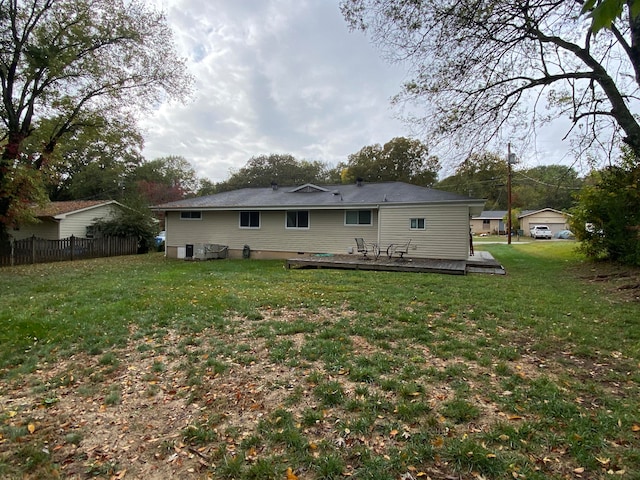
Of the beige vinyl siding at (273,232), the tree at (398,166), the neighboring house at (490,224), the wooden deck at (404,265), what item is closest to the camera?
the wooden deck at (404,265)

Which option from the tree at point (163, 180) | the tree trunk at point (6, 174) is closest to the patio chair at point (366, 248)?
the tree trunk at point (6, 174)

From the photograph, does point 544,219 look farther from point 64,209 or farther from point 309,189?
point 64,209

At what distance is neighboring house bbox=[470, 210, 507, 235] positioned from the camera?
149 feet

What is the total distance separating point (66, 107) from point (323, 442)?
17.6 m

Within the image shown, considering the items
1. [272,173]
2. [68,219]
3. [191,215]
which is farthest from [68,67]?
[272,173]

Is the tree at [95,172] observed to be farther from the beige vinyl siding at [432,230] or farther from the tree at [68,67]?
the beige vinyl siding at [432,230]

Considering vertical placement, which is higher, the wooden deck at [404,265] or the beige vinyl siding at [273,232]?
the beige vinyl siding at [273,232]

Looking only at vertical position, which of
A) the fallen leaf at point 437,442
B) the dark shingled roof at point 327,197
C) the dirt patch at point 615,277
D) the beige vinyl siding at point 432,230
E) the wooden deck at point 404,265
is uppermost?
the dark shingled roof at point 327,197

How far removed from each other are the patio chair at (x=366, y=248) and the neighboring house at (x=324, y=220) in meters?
0.26

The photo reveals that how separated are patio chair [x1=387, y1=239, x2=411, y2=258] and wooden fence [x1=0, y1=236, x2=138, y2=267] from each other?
15498 millimetres

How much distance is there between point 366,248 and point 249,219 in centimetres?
590

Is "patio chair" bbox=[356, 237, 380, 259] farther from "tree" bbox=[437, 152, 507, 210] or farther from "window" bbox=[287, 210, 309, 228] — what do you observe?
"tree" bbox=[437, 152, 507, 210]

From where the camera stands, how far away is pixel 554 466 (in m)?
2.14

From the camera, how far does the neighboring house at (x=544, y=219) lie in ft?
128
